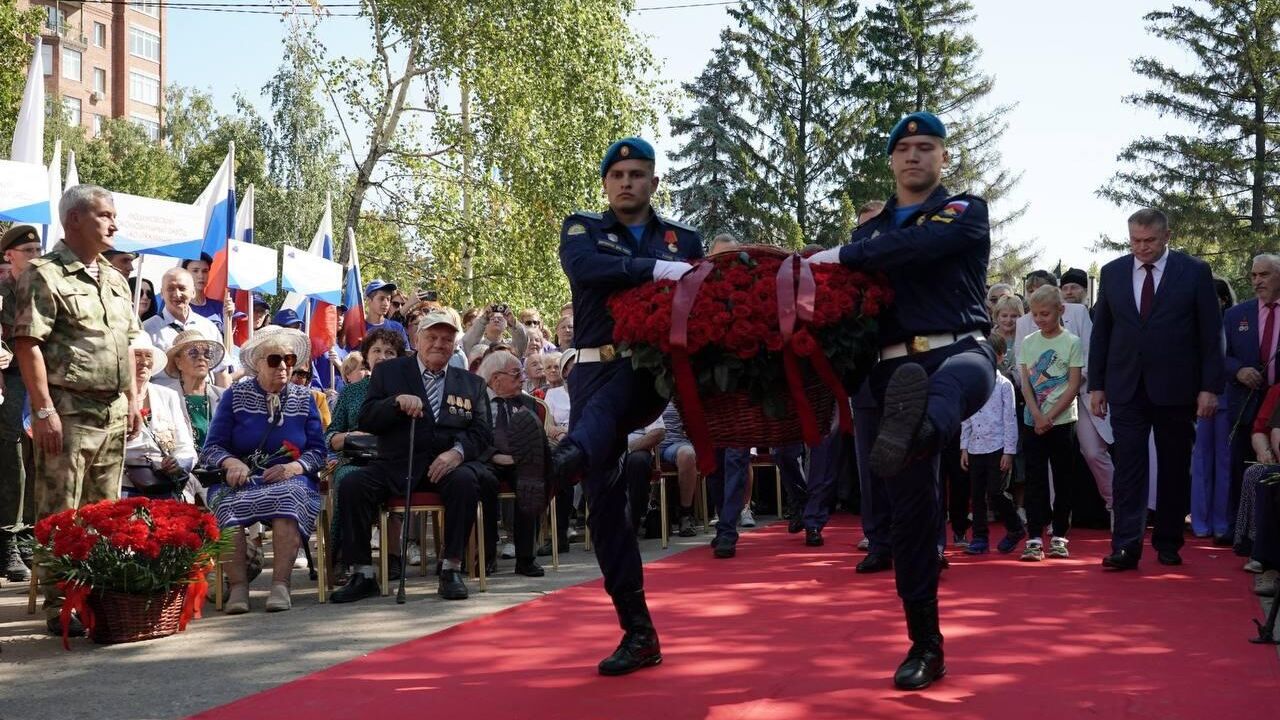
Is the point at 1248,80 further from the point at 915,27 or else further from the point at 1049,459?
the point at 1049,459

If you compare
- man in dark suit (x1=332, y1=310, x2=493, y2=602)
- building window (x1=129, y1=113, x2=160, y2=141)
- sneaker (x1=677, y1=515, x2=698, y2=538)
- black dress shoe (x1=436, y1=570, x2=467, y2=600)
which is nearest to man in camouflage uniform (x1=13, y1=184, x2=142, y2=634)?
man in dark suit (x1=332, y1=310, x2=493, y2=602)

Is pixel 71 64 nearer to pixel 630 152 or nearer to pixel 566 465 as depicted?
pixel 630 152

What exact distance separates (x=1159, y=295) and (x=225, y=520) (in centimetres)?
577

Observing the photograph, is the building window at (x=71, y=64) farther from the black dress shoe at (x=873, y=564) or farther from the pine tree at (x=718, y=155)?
the black dress shoe at (x=873, y=564)

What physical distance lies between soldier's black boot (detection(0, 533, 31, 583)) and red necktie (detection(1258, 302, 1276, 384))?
843cm

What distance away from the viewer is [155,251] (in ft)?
38.8

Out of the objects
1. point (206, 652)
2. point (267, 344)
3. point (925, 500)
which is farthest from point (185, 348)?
point (925, 500)

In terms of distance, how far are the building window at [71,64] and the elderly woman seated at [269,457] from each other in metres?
66.8

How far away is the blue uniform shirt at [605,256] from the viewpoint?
5.13m

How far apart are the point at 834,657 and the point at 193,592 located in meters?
3.27

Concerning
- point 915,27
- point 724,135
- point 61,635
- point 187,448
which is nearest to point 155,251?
point 187,448

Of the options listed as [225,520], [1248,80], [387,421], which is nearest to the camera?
[225,520]

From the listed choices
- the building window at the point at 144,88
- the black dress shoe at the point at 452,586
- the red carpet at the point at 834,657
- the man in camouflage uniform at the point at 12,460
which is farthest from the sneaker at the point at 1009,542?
the building window at the point at 144,88

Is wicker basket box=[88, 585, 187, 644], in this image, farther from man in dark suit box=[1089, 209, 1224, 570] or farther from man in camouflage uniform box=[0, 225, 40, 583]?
man in dark suit box=[1089, 209, 1224, 570]
